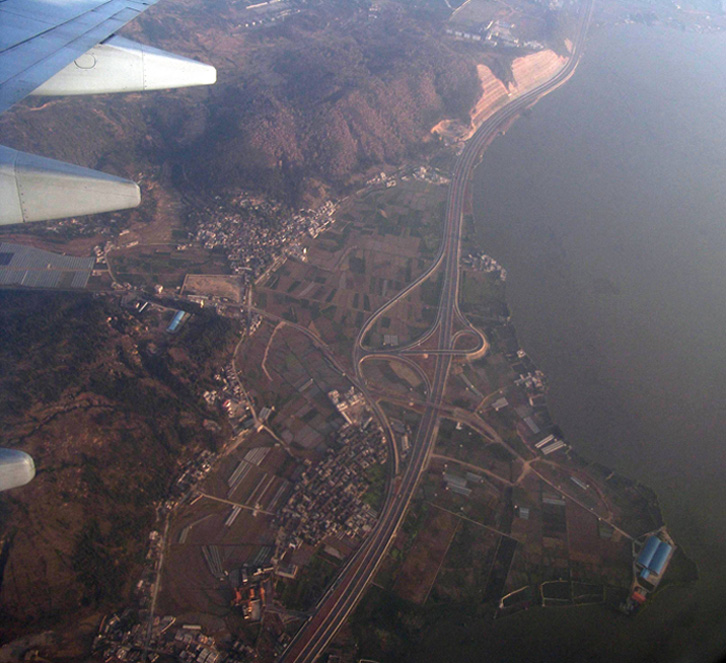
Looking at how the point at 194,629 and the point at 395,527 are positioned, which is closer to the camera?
the point at 194,629

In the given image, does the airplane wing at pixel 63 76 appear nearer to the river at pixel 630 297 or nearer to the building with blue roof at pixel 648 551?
the river at pixel 630 297

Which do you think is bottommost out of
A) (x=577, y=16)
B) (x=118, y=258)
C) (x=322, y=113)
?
(x=118, y=258)

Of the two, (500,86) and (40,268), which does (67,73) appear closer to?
(40,268)

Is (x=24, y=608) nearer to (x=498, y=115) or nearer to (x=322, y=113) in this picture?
(x=322, y=113)

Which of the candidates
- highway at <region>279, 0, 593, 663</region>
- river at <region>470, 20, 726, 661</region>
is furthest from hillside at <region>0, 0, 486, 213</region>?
river at <region>470, 20, 726, 661</region>

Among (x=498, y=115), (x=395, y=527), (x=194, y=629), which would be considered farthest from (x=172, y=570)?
(x=498, y=115)

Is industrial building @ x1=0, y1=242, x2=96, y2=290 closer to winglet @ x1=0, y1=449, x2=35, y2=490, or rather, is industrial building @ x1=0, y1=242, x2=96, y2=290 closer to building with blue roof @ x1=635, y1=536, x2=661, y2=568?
winglet @ x1=0, y1=449, x2=35, y2=490

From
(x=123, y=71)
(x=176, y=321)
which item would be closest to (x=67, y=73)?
(x=123, y=71)
